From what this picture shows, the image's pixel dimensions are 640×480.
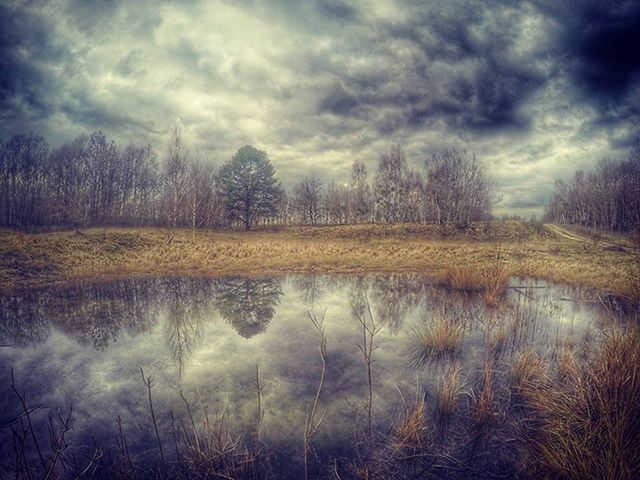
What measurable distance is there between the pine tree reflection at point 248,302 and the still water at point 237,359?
8 cm

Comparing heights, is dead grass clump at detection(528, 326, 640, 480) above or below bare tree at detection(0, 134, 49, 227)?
below

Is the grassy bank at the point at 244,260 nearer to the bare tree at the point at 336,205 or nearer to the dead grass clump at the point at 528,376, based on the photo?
the dead grass clump at the point at 528,376

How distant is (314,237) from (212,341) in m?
30.5

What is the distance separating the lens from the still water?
4.11 metres

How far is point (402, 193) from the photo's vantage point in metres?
56.2

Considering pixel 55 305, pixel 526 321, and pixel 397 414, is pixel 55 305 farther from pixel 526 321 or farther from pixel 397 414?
pixel 526 321

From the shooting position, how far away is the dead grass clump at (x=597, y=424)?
8.89 ft

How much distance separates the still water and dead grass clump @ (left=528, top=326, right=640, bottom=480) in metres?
1.49

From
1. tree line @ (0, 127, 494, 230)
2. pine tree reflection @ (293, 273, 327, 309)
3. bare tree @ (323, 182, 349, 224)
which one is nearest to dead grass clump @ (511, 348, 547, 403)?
pine tree reflection @ (293, 273, 327, 309)

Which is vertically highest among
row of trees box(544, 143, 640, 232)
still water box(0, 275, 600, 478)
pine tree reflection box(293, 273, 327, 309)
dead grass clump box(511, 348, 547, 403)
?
row of trees box(544, 143, 640, 232)

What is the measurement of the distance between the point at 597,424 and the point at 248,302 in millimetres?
9354

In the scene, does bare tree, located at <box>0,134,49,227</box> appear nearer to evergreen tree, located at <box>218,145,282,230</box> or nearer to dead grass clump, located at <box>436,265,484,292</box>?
evergreen tree, located at <box>218,145,282,230</box>

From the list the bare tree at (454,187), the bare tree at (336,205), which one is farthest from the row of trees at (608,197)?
the bare tree at (336,205)

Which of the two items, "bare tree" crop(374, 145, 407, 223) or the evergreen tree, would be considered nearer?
the evergreen tree
